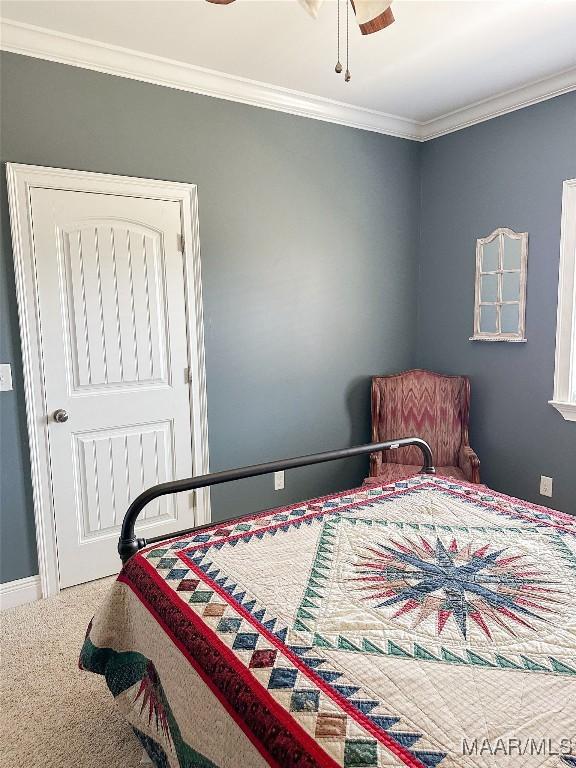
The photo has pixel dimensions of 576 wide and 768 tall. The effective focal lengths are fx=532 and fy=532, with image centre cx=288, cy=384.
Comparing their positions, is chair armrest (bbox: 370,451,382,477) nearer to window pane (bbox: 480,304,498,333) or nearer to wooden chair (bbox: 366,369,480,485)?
wooden chair (bbox: 366,369,480,485)

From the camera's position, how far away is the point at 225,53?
8.85 ft

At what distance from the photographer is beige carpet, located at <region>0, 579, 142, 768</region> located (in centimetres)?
176

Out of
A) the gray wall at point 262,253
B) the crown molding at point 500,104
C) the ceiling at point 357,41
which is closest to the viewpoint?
the ceiling at point 357,41

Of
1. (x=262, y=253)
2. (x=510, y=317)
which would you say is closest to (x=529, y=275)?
(x=510, y=317)

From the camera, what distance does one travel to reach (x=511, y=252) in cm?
340

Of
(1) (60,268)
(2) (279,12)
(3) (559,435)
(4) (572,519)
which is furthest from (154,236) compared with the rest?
(3) (559,435)

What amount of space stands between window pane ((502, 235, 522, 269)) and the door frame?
1958 millimetres

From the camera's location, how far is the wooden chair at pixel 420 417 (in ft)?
11.7

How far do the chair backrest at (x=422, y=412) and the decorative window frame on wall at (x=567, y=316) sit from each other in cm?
60

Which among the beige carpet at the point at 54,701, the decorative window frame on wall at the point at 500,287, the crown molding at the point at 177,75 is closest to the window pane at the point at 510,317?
the decorative window frame on wall at the point at 500,287

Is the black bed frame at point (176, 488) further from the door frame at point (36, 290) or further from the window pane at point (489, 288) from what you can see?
the window pane at point (489, 288)

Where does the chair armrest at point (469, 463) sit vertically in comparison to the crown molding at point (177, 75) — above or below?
below

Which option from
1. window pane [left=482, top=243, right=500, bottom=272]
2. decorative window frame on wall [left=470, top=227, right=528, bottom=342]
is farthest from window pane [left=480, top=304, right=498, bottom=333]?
window pane [left=482, top=243, right=500, bottom=272]

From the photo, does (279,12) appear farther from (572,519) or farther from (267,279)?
(572,519)
